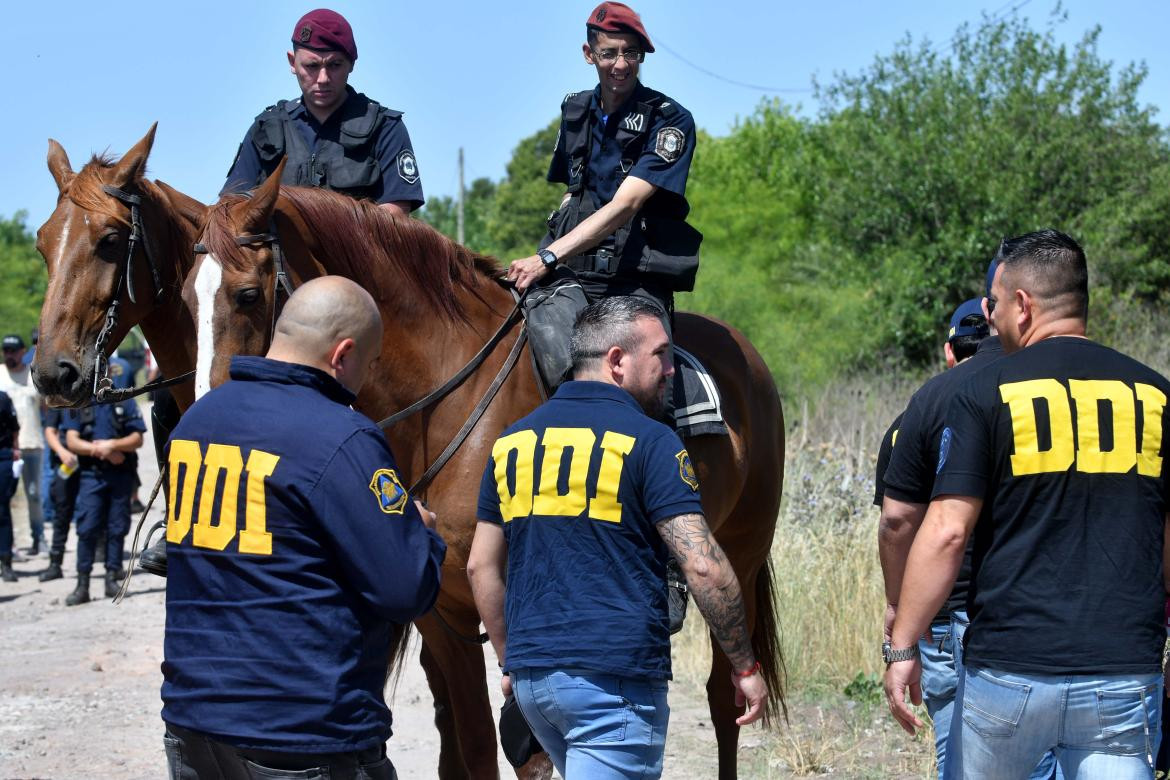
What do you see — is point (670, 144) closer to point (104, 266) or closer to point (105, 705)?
point (104, 266)

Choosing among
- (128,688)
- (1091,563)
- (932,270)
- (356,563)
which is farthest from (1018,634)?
(932,270)

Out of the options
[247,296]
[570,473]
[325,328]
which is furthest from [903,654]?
[247,296]

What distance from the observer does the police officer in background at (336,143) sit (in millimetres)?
5328

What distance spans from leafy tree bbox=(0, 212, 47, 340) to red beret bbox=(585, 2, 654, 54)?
2857 centimetres

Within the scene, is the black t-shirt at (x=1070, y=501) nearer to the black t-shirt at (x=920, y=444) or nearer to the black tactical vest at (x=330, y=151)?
the black t-shirt at (x=920, y=444)

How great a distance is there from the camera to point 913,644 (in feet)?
11.4

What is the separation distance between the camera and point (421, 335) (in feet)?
16.0

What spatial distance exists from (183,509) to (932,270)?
18.9 metres

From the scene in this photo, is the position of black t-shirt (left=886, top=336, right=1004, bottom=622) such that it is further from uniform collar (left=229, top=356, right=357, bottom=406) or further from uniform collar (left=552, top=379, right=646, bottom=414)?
uniform collar (left=229, top=356, right=357, bottom=406)

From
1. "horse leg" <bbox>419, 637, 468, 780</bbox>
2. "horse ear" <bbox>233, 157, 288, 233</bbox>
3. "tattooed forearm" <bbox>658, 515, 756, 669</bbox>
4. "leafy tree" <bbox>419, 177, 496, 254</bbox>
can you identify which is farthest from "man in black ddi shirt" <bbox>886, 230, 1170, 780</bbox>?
"leafy tree" <bbox>419, 177, 496, 254</bbox>

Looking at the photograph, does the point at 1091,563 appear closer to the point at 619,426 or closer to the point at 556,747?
the point at 619,426

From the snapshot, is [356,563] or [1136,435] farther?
[1136,435]

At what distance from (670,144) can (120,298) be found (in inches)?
88.0

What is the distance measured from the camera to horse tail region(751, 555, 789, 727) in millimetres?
6438
